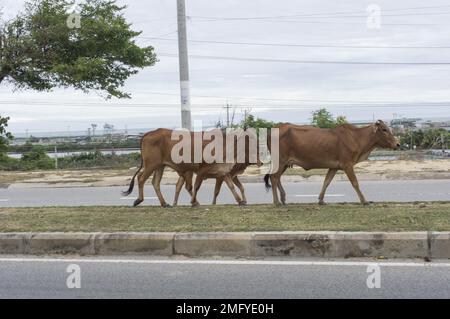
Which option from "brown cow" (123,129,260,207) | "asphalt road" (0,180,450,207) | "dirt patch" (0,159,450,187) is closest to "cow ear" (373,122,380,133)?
"brown cow" (123,129,260,207)

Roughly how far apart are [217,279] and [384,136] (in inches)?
190

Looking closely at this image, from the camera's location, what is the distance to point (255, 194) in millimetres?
14469

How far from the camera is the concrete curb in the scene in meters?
6.88

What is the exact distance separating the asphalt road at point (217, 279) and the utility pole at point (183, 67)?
9861mm

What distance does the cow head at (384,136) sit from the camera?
32.4 feet

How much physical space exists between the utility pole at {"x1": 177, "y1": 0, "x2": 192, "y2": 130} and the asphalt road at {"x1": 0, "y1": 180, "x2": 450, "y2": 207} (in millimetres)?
2047

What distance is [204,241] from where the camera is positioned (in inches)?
288

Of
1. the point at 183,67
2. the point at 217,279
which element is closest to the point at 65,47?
the point at 183,67

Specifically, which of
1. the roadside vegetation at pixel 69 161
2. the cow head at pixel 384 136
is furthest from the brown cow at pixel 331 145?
the roadside vegetation at pixel 69 161

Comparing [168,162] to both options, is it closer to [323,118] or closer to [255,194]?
[255,194]

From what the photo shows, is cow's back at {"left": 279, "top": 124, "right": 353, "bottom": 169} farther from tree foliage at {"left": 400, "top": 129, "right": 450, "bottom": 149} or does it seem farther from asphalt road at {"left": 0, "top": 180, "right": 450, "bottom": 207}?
tree foliage at {"left": 400, "top": 129, "right": 450, "bottom": 149}
